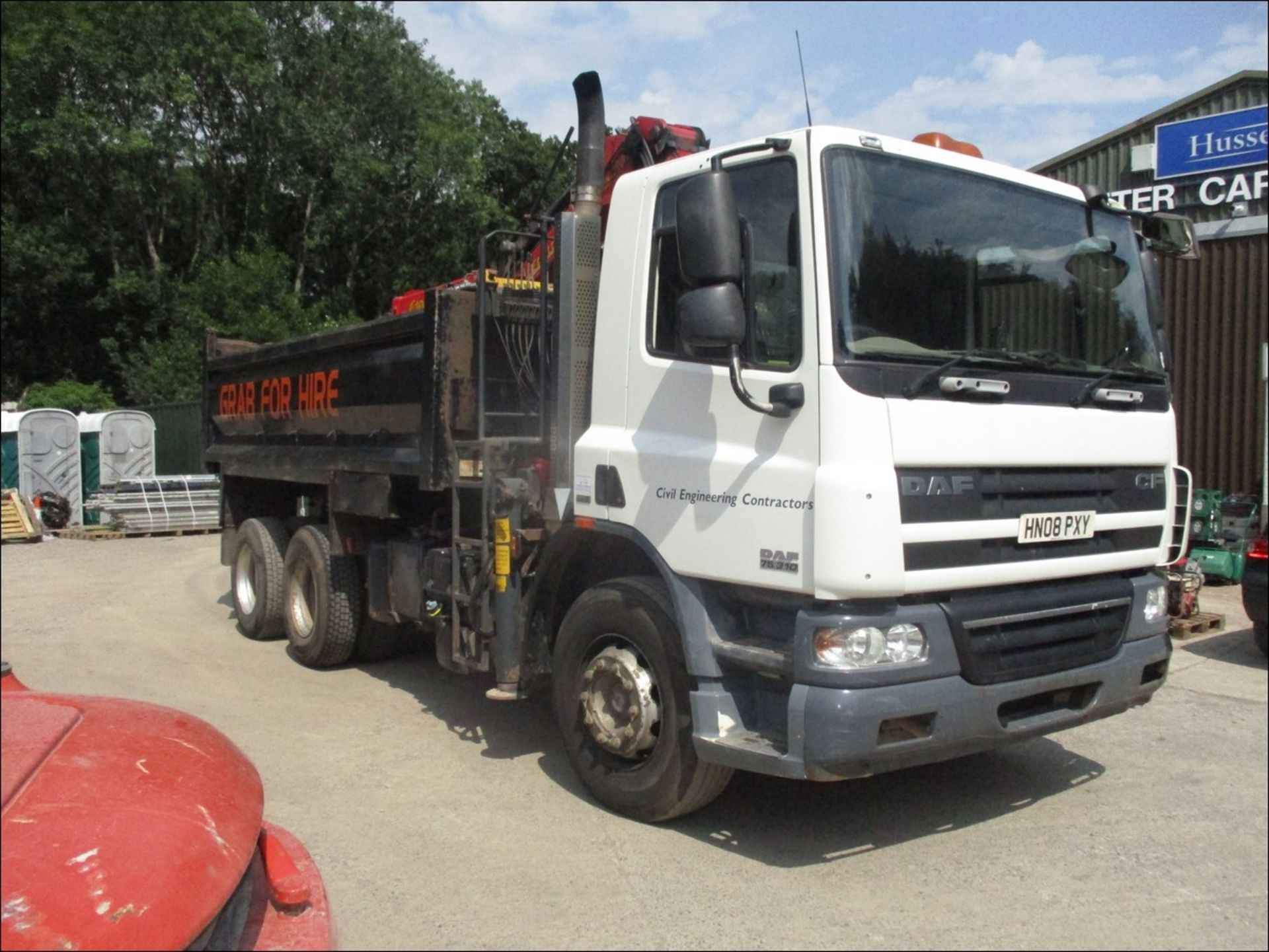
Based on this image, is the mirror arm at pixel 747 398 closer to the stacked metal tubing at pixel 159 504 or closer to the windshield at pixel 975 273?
the windshield at pixel 975 273

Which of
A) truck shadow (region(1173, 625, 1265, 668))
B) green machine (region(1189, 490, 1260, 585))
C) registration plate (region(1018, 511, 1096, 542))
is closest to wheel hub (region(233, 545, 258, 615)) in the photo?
registration plate (region(1018, 511, 1096, 542))

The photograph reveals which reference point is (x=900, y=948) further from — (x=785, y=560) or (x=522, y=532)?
(x=522, y=532)

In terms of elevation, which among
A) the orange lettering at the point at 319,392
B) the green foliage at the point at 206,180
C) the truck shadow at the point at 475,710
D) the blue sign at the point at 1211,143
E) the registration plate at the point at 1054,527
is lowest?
the truck shadow at the point at 475,710

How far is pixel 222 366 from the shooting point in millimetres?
9367

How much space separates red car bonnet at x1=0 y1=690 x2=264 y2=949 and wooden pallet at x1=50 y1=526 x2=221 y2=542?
40.4 ft

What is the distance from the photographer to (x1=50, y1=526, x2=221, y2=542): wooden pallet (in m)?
14.3

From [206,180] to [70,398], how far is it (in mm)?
6163

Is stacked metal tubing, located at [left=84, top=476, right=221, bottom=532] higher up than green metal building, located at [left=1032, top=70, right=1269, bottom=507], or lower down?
lower down

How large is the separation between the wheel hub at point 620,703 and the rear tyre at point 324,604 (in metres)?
3.09

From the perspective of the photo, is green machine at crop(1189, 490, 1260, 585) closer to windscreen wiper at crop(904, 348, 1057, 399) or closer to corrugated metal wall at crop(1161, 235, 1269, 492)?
corrugated metal wall at crop(1161, 235, 1269, 492)

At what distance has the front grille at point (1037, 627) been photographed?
4109mm

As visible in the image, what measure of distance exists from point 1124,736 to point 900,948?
296cm

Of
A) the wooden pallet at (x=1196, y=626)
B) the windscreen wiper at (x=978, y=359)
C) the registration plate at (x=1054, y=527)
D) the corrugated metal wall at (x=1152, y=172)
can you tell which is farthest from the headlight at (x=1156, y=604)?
the corrugated metal wall at (x=1152, y=172)

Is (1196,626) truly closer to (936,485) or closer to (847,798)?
(847,798)
